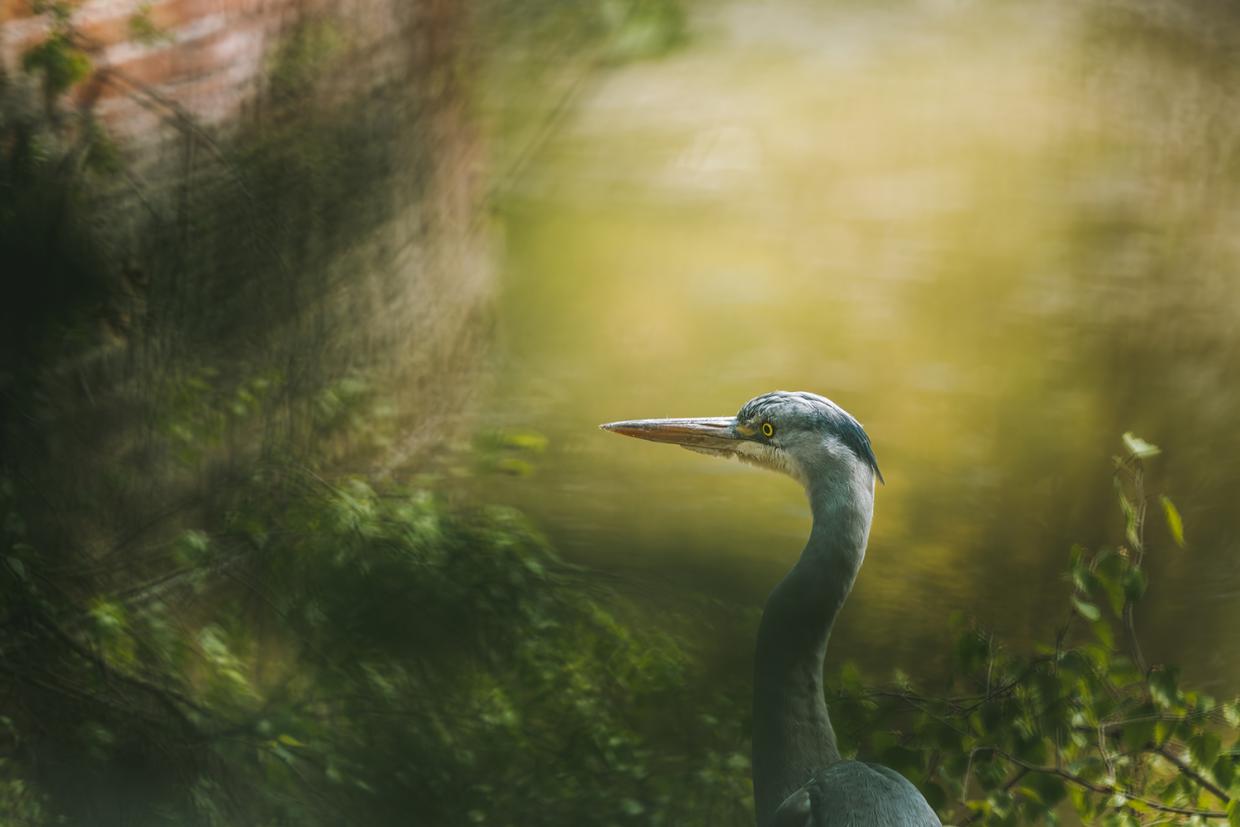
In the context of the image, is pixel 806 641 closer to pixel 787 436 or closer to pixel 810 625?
pixel 810 625

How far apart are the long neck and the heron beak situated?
0.19 metres

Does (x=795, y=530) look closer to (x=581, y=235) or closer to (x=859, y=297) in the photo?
(x=859, y=297)

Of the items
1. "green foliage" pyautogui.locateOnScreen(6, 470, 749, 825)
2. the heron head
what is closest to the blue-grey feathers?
→ the heron head

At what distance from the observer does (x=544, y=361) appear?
11.2 ft

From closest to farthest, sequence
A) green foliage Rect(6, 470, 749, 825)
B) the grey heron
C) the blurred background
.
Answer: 1. the grey heron
2. green foliage Rect(6, 470, 749, 825)
3. the blurred background

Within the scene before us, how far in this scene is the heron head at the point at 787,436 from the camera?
72.7 inches

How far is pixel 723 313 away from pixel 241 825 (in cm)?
182

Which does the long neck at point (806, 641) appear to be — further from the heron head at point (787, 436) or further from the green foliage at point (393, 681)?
the green foliage at point (393, 681)

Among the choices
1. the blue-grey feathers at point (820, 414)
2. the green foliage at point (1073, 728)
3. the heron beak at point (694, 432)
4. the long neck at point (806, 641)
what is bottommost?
the green foliage at point (1073, 728)

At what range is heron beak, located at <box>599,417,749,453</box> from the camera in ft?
6.58

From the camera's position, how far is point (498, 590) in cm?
242

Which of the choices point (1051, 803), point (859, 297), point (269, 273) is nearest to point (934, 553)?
point (859, 297)

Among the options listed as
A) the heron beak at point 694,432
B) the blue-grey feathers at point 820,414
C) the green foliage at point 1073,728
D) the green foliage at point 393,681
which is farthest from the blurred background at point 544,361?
the blue-grey feathers at point 820,414

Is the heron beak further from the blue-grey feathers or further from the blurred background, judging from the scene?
the blurred background
